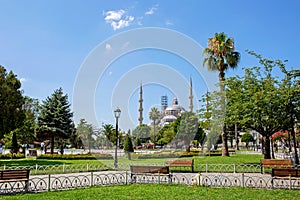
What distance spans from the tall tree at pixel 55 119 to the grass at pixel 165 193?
80.1 feet

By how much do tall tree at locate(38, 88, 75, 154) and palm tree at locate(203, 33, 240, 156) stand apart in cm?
1674

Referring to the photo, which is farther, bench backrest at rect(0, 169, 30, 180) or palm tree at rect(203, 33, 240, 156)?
palm tree at rect(203, 33, 240, 156)

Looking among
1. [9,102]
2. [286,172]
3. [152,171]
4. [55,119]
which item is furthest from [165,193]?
[55,119]

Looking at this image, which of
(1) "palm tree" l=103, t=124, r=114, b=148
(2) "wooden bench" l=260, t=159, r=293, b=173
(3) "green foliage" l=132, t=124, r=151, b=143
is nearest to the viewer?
(2) "wooden bench" l=260, t=159, r=293, b=173

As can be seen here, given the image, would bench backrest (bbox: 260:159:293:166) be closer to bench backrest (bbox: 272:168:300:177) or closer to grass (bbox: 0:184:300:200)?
bench backrest (bbox: 272:168:300:177)

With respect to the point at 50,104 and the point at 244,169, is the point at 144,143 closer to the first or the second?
the point at 50,104

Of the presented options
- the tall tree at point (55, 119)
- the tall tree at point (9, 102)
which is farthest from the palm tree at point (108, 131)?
the tall tree at point (9, 102)

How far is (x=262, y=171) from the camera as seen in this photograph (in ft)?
47.6

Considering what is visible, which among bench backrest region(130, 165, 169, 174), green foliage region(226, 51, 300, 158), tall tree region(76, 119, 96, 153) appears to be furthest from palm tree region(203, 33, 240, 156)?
tall tree region(76, 119, 96, 153)

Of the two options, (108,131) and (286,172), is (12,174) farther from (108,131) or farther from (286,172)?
(108,131)

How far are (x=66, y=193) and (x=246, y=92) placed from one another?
12.4 m

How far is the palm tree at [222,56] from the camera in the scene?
25.7m

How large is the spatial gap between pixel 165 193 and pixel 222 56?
1915 centimetres

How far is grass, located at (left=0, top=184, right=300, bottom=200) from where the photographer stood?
8328 millimetres
